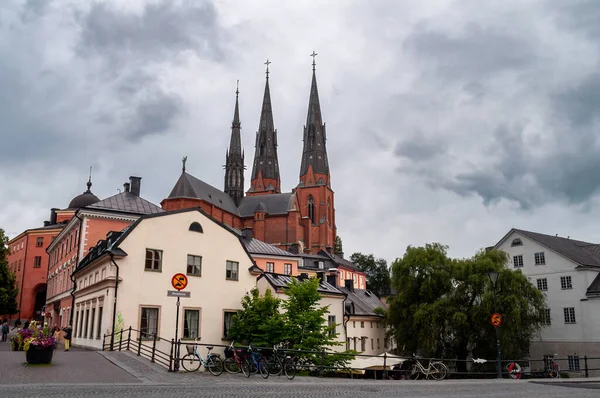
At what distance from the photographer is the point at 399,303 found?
46.6 metres

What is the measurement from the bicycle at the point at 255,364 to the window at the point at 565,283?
129ft

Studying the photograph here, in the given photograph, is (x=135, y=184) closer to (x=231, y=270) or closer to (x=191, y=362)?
(x=231, y=270)

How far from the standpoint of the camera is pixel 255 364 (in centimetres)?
1722

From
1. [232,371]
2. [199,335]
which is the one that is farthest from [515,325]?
[232,371]

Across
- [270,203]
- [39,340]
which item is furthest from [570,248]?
[270,203]

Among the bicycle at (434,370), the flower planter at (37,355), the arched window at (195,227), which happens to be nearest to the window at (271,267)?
the arched window at (195,227)

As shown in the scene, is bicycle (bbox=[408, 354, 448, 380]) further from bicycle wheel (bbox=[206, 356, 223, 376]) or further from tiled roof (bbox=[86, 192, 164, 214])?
tiled roof (bbox=[86, 192, 164, 214])

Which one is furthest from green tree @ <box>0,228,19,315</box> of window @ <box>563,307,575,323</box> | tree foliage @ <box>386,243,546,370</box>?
window @ <box>563,307,575,323</box>

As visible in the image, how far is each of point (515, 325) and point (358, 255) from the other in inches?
3180

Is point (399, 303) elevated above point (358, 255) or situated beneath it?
situated beneath

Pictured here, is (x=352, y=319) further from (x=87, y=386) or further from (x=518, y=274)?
(x=87, y=386)

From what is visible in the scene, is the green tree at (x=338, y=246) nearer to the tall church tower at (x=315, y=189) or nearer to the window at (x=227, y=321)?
the tall church tower at (x=315, y=189)

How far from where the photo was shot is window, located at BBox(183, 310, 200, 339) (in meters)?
29.1

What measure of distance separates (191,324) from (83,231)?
15263 millimetres
